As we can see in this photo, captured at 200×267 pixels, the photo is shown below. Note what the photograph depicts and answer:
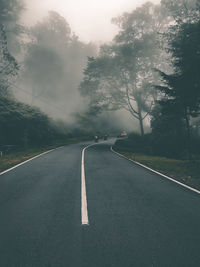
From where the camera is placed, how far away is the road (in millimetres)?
3301

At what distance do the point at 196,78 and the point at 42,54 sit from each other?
1896 inches

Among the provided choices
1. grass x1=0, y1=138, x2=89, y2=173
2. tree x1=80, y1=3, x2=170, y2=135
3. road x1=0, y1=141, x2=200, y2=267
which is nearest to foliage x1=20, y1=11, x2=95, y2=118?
tree x1=80, y1=3, x2=170, y2=135

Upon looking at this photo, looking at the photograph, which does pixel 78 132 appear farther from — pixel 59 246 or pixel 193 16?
pixel 59 246

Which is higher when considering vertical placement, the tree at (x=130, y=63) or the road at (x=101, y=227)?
the tree at (x=130, y=63)

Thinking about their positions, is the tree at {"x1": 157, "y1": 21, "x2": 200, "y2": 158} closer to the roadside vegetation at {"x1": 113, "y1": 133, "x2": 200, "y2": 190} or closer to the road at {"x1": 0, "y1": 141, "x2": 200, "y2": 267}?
the roadside vegetation at {"x1": 113, "y1": 133, "x2": 200, "y2": 190}

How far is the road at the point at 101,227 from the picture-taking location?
10.8 ft

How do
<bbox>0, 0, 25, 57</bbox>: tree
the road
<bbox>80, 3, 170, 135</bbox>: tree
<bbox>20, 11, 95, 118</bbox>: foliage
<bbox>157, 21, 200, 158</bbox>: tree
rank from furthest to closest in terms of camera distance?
<bbox>20, 11, 95, 118</bbox>: foliage < <bbox>0, 0, 25, 57</bbox>: tree < <bbox>80, 3, 170, 135</bbox>: tree < <bbox>157, 21, 200, 158</bbox>: tree < the road

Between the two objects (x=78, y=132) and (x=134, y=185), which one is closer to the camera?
(x=134, y=185)

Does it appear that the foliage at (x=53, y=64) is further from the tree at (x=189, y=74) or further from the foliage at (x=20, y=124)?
the tree at (x=189, y=74)

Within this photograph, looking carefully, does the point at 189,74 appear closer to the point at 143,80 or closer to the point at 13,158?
the point at 13,158

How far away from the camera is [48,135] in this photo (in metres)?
35.0

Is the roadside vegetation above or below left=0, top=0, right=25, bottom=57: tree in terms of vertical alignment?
below

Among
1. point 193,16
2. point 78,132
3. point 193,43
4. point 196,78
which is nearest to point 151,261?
point 196,78

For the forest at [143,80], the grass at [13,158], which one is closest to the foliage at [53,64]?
the forest at [143,80]
